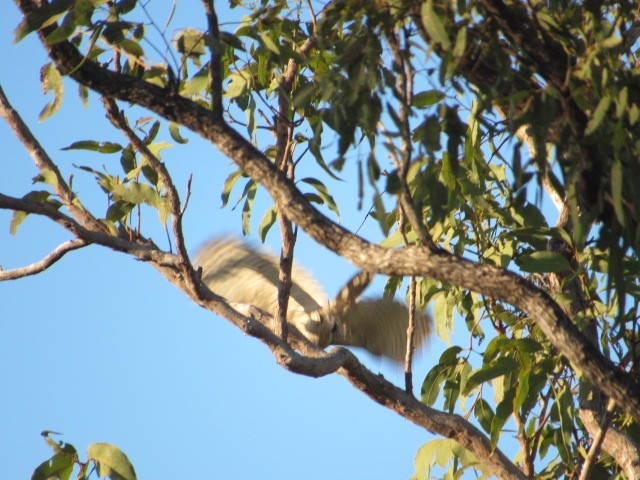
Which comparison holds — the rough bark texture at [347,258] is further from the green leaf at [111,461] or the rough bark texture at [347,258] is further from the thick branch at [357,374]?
the green leaf at [111,461]

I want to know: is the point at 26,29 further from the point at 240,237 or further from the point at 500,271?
the point at 240,237

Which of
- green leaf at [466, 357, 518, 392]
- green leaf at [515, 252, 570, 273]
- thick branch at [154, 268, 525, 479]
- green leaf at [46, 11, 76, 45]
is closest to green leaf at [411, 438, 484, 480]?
thick branch at [154, 268, 525, 479]

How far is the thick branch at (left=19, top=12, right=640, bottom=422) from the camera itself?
5.23ft

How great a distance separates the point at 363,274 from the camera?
10.5 feet

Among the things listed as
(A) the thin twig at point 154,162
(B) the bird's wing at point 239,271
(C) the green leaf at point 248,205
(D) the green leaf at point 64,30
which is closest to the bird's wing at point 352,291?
(B) the bird's wing at point 239,271

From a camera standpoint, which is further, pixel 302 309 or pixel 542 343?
pixel 302 309

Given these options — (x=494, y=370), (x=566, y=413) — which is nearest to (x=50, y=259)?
(x=494, y=370)

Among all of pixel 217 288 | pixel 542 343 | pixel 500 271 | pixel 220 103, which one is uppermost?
pixel 217 288

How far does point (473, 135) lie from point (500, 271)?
73 centimetres

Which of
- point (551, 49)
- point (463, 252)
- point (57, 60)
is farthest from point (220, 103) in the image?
point (463, 252)

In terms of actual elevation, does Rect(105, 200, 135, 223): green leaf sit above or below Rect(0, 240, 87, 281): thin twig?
above

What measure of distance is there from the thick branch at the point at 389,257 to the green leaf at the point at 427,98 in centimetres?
42

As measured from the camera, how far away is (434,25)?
1.53 metres

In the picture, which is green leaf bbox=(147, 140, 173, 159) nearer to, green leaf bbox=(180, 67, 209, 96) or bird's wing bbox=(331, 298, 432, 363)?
green leaf bbox=(180, 67, 209, 96)
